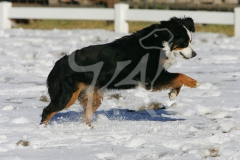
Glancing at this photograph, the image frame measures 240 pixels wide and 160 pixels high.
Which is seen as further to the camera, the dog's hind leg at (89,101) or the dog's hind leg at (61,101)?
the dog's hind leg at (89,101)

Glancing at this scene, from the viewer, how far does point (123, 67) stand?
21.3ft

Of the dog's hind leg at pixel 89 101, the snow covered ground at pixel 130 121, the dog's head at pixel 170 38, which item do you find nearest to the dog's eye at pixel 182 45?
the dog's head at pixel 170 38

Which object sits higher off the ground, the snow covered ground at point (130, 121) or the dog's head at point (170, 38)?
the dog's head at point (170, 38)

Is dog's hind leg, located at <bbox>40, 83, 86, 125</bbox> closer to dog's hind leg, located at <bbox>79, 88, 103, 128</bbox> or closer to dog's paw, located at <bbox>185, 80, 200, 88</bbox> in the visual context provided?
dog's hind leg, located at <bbox>79, 88, 103, 128</bbox>

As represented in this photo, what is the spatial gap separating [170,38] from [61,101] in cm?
138

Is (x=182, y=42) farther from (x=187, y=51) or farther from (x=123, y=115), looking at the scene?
(x=123, y=115)

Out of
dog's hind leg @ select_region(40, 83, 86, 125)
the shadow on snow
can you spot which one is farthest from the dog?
the shadow on snow

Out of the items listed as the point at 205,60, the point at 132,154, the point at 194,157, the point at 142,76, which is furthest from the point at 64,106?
the point at 205,60

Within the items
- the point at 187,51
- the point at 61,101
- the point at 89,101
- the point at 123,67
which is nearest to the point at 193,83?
the point at 187,51

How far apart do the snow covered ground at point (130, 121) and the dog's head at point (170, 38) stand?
76 cm

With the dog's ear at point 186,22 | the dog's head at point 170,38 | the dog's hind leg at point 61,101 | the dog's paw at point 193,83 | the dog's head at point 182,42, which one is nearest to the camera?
the dog's hind leg at point 61,101

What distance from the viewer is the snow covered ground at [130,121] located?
5293mm

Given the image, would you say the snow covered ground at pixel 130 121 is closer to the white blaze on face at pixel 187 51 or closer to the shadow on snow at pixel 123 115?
the shadow on snow at pixel 123 115

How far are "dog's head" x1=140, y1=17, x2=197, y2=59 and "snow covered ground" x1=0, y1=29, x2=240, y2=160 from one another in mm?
758
